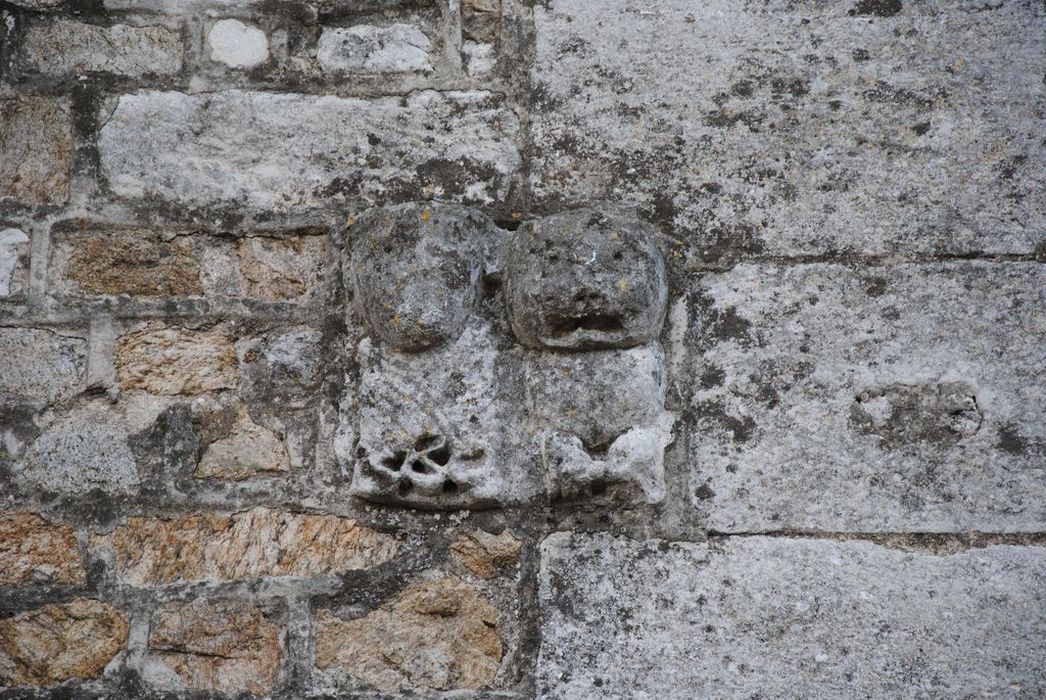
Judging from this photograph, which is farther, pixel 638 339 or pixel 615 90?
pixel 615 90

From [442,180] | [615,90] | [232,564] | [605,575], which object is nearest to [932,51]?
[615,90]


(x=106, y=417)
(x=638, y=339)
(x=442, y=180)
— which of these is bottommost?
(x=106, y=417)

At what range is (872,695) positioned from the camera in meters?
1.68

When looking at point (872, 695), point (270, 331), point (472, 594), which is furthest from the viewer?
point (270, 331)

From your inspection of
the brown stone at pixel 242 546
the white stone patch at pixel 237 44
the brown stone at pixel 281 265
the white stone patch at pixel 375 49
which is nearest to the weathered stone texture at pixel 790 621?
the brown stone at pixel 242 546

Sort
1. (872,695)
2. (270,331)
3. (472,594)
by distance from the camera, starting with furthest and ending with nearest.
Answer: (270,331) < (472,594) < (872,695)

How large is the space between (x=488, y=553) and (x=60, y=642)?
0.75 m

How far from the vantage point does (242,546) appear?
1.83m

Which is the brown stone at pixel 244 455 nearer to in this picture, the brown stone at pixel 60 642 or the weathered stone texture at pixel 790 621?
the brown stone at pixel 60 642

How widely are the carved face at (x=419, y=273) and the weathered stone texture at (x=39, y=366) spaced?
54 cm

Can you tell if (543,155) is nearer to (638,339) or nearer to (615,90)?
(615,90)

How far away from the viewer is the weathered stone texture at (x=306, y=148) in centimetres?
191

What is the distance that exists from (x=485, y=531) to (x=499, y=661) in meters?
0.21

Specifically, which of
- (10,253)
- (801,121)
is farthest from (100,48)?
(801,121)
